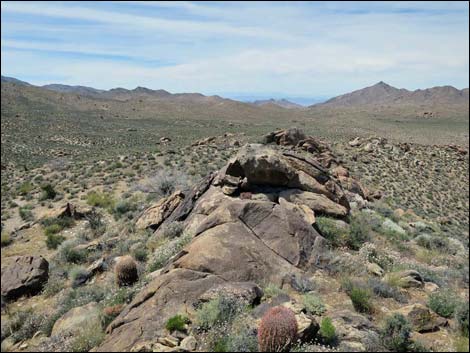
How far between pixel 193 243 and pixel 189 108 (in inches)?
4280

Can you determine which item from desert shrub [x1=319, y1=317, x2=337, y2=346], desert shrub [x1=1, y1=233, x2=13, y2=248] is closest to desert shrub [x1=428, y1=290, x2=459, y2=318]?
desert shrub [x1=319, y1=317, x2=337, y2=346]

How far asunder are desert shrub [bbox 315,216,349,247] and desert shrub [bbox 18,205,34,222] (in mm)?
16217

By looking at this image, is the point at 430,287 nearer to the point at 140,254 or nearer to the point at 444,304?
the point at 444,304

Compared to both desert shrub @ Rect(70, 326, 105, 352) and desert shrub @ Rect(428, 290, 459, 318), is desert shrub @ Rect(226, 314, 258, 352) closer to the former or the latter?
desert shrub @ Rect(70, 326, 105, 352)

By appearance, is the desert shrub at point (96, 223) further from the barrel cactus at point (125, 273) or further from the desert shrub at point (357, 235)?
the desert shrub at point (357, 235)

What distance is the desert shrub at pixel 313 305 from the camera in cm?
752

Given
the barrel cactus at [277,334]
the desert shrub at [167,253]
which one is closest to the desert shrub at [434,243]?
the desert shrub at [167,253]

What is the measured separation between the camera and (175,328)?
6.65 meters

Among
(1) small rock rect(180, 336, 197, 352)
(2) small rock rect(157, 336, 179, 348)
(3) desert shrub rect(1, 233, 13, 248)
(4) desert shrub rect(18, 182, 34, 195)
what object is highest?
(2) small rock rect(157, 336, 179, 348)

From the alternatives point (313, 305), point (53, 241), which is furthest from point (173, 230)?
point (53, 241)

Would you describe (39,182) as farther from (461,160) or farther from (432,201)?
(461,160)

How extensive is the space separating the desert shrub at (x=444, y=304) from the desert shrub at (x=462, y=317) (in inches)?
9.2

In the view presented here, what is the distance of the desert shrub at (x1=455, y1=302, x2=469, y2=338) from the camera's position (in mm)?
7184

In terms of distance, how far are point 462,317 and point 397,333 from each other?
1667mm
